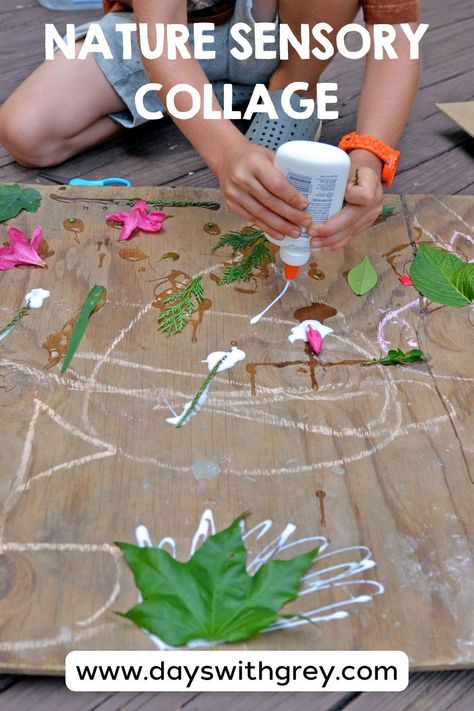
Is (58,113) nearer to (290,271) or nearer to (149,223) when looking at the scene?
(149,223)

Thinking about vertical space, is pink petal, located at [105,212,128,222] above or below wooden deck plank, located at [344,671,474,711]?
above

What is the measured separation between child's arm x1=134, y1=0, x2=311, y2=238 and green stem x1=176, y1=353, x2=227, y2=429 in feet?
0.58

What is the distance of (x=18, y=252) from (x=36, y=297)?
0.08 metres

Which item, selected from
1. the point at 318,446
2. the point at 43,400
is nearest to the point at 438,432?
the point at 318,446

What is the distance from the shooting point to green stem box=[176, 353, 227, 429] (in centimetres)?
84

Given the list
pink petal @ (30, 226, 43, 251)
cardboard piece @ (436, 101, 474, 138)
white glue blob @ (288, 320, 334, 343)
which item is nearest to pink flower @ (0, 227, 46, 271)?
pink petal @ (30, 226, 43, 251)

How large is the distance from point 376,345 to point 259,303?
0.16 m

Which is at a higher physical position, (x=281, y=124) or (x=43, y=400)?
(x=281, y=124)

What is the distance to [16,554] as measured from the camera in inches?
27.9

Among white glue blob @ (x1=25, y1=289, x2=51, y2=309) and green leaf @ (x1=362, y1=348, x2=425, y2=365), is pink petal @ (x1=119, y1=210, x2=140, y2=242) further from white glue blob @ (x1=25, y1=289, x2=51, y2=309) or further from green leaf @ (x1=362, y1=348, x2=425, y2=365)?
green leaf @ (x1=362, y1=348, x2=425, y2=365)

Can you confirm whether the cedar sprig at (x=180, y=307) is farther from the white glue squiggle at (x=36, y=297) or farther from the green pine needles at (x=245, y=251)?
the white glue squiggle at (x=36, y=297)

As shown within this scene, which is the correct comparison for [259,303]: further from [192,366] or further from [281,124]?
[281,124]

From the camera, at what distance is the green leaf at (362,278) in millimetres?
1034

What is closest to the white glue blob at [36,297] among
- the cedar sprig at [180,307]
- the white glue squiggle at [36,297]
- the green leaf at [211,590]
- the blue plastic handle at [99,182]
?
the white glue squiggle at [36,297]
